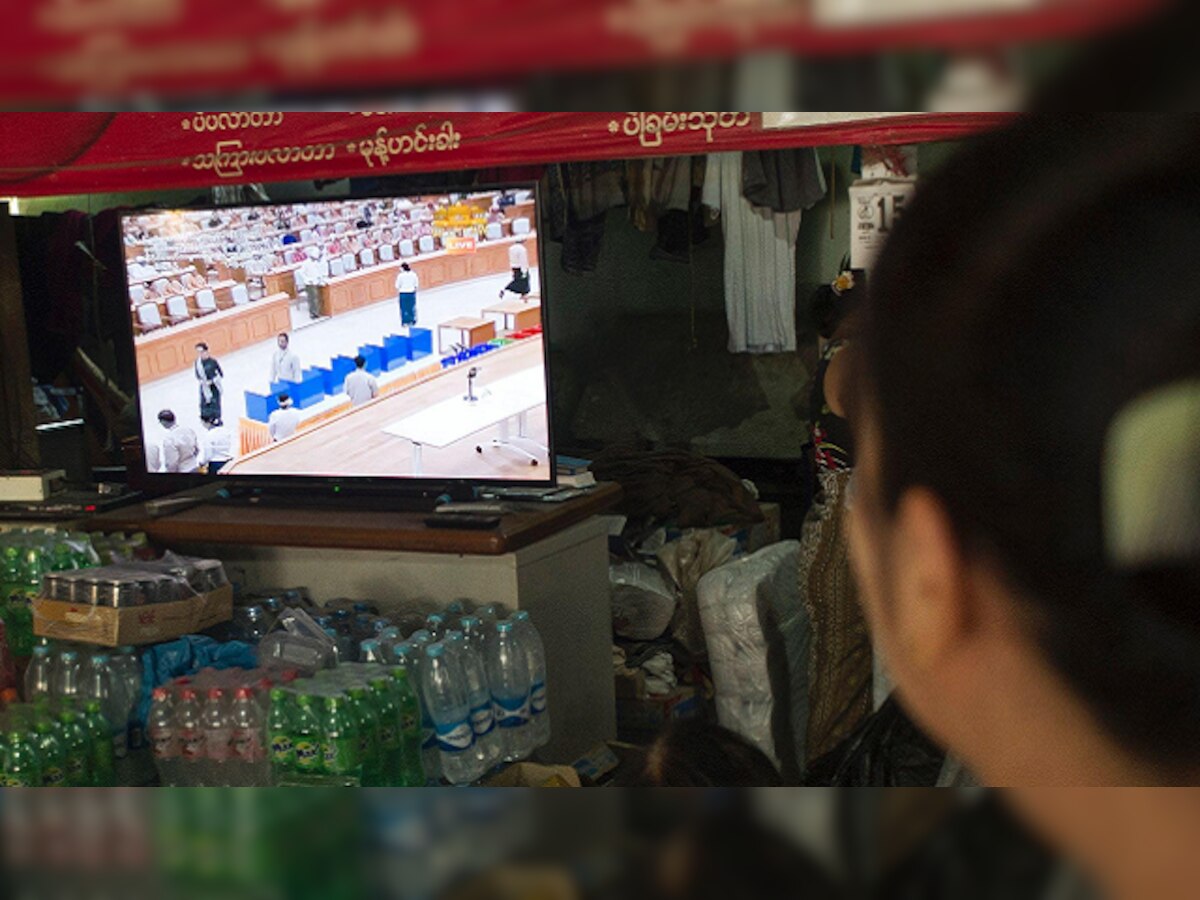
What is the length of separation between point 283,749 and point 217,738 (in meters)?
0.23

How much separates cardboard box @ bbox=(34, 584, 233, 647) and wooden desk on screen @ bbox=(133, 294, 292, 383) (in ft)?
3.20

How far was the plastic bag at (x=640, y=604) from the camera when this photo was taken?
4.34m

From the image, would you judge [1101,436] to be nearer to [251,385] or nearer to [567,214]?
[251,385]

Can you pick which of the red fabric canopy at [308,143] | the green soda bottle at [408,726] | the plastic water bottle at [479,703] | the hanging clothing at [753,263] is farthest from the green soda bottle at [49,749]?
the hanging clothing at [753,263]

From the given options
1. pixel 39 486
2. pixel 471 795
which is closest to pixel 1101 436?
pixel 471 795

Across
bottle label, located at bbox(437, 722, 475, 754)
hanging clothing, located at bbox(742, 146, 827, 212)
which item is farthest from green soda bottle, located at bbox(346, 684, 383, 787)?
hanging clothing, located at bbox(742, 146, 827, 212)

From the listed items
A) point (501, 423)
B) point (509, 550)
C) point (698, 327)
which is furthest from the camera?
point (698, 327)

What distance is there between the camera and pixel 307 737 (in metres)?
2.42

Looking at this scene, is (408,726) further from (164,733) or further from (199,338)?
(199,338)

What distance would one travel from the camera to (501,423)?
3.42 meters

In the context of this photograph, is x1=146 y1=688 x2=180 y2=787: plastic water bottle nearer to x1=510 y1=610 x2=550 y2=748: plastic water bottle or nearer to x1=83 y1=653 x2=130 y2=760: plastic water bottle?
x1=83 y1=653 x2=130 y2=760: plastic water bottle

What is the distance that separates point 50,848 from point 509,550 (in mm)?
2814

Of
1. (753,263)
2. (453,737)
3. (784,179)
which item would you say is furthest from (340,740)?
(753,263)

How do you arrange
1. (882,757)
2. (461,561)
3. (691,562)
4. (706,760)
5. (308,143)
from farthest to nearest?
1. (691,562)
2. (461,561)
3. (308,143)
4. (706,760)
5. (882,757)
